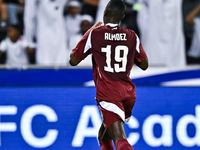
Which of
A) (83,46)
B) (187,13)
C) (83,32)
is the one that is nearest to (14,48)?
(83,32)

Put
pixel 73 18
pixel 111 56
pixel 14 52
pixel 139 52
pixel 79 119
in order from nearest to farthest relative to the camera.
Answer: pixel 111 56 < pixel 139 52 < pixel 79 119 < pixel 14 52 < pixel 73 18

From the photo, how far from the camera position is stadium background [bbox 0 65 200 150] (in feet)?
15.1

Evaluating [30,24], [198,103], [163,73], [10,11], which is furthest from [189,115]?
[10,11]

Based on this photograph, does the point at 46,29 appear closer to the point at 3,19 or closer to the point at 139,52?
the point at 3,19

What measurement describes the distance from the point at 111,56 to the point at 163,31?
9.96 feet

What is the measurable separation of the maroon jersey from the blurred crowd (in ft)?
8.82

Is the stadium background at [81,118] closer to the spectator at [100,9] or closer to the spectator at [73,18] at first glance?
the spectator at [73,18]

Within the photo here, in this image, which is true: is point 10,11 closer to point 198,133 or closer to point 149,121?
point 149,121

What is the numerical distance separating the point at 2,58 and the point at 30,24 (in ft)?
2.15

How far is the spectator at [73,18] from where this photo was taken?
6.21 m

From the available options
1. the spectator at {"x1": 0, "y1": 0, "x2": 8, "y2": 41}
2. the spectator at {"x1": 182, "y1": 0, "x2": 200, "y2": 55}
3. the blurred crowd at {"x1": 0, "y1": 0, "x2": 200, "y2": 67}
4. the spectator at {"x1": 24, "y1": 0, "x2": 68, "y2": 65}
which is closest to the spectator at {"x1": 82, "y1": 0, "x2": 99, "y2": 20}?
the blurred crowd at {"x1": 0, "y1": 0, "x2": 200, "y2": 67}

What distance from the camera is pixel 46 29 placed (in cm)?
619

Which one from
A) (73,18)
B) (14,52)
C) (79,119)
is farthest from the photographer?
(73,18)

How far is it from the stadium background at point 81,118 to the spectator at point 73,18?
172 centimetres
